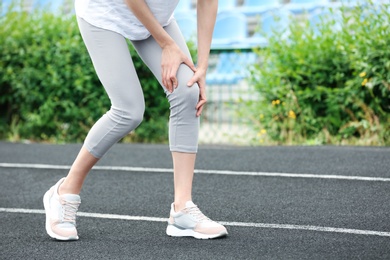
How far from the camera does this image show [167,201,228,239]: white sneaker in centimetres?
381

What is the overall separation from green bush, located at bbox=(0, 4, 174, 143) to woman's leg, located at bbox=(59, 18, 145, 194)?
4.90 metres

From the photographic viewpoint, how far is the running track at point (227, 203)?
3658 millimetres

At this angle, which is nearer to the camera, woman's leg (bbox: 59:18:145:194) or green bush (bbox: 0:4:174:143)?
woman's leg (bbox: 59:18:145:194)

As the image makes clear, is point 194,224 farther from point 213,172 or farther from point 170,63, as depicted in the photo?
point 213,172

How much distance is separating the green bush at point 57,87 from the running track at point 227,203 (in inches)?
44.4

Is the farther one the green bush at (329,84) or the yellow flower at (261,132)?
the yellow flower at (261,132)

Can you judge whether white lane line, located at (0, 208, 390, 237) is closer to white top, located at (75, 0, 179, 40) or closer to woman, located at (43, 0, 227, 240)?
woman, located at (43, 0, 227, 240)

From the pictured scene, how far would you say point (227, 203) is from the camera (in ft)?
16.1

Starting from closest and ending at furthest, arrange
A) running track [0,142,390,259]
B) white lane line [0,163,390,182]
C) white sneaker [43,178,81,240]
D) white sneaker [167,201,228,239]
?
running track [0,142,390,259] < white sneaker [167,201,228,239] < white sneaker [43,178,81,240] < white lane line [0,163,390,182]

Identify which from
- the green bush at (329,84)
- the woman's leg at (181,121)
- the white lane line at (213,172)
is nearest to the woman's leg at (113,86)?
the woman's leg at (181,121)

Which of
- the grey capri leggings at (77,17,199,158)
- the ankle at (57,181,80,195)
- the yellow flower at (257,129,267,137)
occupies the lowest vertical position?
the ankle at (57,181,80,195)

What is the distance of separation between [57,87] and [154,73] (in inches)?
210

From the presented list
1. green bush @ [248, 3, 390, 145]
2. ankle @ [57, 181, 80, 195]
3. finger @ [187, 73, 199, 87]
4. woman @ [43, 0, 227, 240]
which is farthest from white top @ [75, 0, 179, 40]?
green bush @ [248, 3, 390, 145]

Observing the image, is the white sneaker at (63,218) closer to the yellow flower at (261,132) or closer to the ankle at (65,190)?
the ankle at (65,190)
